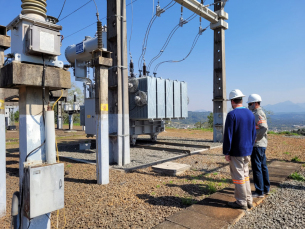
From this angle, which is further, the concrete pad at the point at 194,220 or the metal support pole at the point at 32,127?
the concrete pad at the point at 194,220

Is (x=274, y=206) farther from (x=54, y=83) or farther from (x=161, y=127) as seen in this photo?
(x=161, y=127)

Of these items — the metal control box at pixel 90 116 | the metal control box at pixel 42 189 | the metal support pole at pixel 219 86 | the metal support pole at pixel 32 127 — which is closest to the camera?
the metal control box at pixel 42 189

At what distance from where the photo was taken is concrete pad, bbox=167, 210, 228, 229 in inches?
132

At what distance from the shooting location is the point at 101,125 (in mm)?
5773

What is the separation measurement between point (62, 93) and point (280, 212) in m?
4.09

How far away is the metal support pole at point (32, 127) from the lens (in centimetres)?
270

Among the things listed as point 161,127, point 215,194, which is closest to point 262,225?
point 215,194

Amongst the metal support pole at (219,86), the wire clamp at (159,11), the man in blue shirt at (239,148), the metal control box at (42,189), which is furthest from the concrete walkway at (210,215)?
the wire clamp at (159,11)

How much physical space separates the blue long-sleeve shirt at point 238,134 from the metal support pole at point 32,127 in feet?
9.48

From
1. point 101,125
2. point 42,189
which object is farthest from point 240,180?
point 101,125

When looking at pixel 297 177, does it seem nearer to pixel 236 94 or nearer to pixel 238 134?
pixel 238 134

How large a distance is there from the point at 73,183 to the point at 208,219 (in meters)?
3.61

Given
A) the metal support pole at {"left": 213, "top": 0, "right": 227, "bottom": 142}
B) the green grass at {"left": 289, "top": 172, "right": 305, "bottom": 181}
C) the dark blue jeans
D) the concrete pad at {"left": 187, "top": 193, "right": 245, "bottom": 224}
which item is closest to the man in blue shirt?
the concrete pad at {"left": 187, "top": 193, "right": 245, "bottom": 224}

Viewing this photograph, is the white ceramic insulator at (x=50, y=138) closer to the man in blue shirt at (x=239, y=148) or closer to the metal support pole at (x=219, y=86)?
the man in blue shirt at (x=239, y=148)
